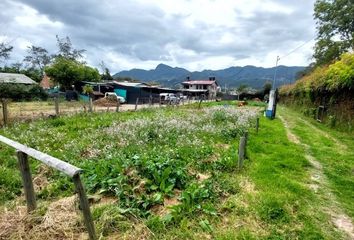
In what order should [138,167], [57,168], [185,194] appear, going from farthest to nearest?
[138,167], [185,194], [57,168]

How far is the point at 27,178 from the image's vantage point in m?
3.96

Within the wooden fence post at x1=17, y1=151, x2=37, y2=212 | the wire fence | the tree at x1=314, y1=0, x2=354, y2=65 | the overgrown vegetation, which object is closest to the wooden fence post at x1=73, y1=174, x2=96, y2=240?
the overgrown vegetation

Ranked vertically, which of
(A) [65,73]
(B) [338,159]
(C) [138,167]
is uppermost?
(A) [65,73]

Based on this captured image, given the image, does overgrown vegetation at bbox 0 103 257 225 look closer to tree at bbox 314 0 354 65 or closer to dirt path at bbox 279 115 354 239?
dirt path at bbox 279 115 354 239

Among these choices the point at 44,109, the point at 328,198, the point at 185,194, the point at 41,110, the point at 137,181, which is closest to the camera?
the point at 185,194

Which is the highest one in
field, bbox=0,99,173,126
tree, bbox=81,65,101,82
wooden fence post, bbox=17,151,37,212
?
tree, bbox=81,65,101,82

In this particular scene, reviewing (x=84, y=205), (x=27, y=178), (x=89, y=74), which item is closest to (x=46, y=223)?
(x=27, y=178)

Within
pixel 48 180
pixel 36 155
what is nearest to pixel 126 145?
pixel 48 180

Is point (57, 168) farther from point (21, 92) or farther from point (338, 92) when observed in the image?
point (21, 92)

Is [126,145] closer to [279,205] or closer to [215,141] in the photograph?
[215,141]

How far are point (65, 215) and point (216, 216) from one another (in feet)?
7.83

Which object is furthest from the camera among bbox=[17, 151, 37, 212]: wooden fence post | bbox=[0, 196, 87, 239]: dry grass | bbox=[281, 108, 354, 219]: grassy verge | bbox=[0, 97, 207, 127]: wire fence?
bbox=[0, 97, 207, 127]: wire fence

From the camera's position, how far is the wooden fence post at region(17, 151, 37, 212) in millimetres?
3843

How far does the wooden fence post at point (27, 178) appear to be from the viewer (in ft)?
12.6
